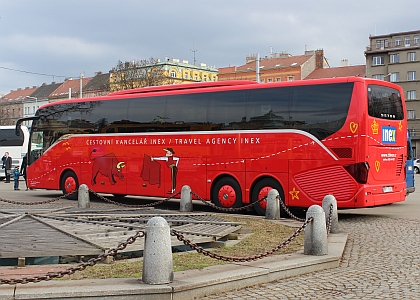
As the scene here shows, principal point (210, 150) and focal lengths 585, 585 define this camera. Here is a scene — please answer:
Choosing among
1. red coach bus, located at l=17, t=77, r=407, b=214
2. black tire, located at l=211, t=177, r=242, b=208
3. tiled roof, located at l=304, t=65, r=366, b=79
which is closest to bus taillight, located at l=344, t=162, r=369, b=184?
red coach bus, located at l=17, t=77, r=407, b=214

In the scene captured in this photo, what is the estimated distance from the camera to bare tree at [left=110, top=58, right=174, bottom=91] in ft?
189

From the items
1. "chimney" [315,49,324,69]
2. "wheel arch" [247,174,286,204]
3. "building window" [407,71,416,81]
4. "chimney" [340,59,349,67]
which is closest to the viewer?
"wheel arch" [247,174,286,204]

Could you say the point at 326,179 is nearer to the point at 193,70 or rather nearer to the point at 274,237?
the point at 274,237

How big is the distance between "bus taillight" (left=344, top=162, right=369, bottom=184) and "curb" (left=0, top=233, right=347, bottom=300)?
6695 millimetres

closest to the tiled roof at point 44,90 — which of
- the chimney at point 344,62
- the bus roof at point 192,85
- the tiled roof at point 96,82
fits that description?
the tiled roof at point 96,82

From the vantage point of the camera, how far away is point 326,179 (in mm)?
15766

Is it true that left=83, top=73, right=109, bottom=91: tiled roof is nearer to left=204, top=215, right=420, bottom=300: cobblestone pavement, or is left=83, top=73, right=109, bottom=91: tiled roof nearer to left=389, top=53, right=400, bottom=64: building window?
left=389, top=53, right=400, bottom=64: building window

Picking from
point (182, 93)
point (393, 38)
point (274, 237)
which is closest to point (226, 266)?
point (274, 237)

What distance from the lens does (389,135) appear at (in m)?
16.4

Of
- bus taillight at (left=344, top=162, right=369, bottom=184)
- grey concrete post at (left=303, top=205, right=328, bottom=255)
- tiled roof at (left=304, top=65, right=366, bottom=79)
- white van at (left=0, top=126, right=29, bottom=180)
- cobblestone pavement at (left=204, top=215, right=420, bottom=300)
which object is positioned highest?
tiled roof at (left=304, top=65, right=366, bottom=79)

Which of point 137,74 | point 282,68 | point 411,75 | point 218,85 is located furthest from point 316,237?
point 282,68

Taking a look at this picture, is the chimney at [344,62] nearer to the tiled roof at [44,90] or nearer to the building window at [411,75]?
the building window at [411,75]

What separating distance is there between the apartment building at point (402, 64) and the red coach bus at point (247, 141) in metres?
59.4

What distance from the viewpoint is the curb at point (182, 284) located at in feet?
21.2
